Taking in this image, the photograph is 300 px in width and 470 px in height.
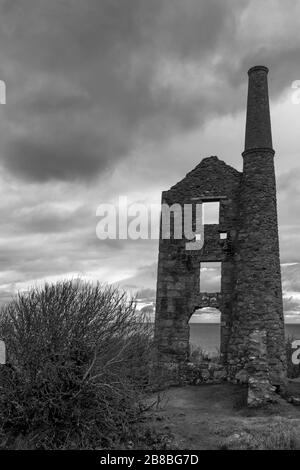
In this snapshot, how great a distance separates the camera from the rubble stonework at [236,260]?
19562mm

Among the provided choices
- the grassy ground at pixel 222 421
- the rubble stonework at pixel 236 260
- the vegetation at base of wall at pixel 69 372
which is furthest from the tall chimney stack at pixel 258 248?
the vegetation at base of wall at pixel 69 372

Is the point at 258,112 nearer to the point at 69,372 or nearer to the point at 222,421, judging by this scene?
the point at 222,421

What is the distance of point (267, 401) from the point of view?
53.1 feet

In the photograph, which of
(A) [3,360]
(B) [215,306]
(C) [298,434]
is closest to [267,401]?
(C) [298,434]

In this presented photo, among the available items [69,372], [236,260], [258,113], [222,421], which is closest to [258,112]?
[258,113]

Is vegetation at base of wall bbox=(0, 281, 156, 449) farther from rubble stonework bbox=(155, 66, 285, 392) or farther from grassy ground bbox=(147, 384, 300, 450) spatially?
rubble stonework bbox=(155, 66, 285, 392)

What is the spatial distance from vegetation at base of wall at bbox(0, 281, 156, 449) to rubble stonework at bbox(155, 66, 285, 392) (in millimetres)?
7873

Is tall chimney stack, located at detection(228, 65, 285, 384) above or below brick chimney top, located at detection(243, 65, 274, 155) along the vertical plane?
below

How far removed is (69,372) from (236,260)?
1164cm

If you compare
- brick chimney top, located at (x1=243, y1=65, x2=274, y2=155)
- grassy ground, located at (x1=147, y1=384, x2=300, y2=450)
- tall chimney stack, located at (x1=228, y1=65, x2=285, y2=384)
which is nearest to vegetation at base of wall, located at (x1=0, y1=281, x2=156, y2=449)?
grassy ground, located at (x1=147, y1=384, x2=300, y2=450)

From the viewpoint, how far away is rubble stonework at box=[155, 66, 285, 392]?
1956cm

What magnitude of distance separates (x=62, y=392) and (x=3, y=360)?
191 cm

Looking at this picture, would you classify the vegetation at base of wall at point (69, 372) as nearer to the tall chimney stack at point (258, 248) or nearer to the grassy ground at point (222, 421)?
the grassy ground at point (222, 421)

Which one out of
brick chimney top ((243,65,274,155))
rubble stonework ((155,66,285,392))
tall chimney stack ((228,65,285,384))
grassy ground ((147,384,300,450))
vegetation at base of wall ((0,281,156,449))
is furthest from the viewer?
brick chimney top ((243,65,274,155))
